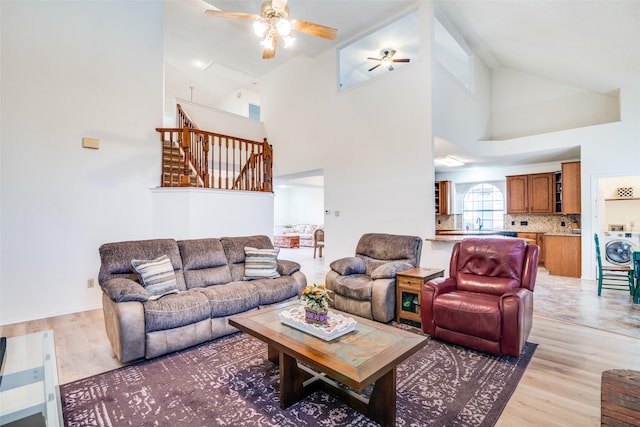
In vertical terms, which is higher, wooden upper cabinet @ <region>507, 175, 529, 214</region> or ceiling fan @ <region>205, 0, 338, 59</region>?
ceiling fan @ <region>205, 0, 338, 59</region>

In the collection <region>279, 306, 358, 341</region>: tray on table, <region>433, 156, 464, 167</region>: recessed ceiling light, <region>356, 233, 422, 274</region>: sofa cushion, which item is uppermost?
<region>433, 156, 464, 167</region>: recessed ceiling light

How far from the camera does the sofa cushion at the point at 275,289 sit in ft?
11.0

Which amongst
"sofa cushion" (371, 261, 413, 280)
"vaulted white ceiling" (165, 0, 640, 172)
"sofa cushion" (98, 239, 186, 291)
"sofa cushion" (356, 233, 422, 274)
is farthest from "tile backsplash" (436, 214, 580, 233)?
"sofa cushion" (98, 239, 186, 291)

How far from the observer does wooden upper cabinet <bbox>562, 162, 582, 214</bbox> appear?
6035mm

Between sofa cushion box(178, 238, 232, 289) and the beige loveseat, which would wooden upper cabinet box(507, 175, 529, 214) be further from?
sofa cushion box(178, 238, 232, 289)

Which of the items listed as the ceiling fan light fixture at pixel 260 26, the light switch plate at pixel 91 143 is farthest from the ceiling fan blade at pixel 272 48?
the light switch plate at pixel 91 143

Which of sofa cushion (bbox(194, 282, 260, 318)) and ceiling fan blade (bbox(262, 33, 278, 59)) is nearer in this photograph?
sofa cushion (bbox(194, 282, 260, 318))

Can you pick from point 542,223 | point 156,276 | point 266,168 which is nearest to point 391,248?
point 156,276

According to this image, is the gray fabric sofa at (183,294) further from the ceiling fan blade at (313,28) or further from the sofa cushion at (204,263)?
the ceiling fan blade at (313,28)

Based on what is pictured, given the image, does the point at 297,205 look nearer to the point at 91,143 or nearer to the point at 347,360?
the point at 91,143

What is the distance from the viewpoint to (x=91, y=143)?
4.26 m

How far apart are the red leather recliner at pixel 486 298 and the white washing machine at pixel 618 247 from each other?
3940 millimetres

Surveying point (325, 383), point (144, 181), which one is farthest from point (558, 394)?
point (144, 181)

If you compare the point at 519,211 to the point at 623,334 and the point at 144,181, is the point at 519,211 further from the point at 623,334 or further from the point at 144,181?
the point at 144,181
